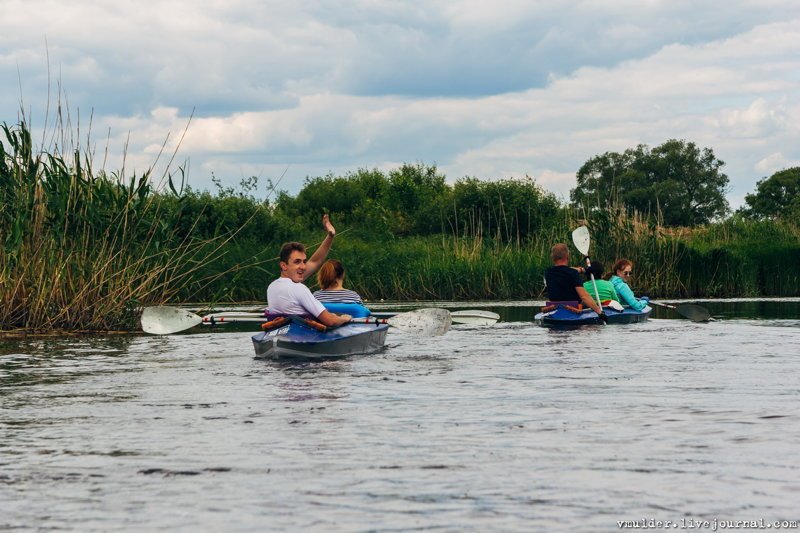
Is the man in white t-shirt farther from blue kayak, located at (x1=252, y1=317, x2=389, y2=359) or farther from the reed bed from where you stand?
the reed bed

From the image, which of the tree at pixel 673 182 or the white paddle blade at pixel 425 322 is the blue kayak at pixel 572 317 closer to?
the white paddle blade at pixel 425 322

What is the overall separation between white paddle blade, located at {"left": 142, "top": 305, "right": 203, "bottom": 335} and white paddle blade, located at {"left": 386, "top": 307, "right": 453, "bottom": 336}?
2.90 m

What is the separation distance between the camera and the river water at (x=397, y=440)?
5.24m

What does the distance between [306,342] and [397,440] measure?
5174 mm

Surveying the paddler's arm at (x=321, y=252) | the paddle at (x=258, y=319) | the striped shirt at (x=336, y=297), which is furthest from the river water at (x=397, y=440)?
the paddler's arm at (x=321, y=252)

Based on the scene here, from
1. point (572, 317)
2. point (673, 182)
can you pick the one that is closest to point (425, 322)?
point (572, 317)

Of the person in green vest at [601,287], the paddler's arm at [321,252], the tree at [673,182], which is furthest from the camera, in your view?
the tree at [673,182]

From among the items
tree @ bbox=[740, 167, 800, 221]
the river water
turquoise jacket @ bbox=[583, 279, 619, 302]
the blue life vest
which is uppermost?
tree @ bbox=[740, 167, 800, 221]

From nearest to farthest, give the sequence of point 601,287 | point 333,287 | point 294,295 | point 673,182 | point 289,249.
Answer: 1. point 294,295
2. point 289,249
3. point 333,287
4. point 601,287
5. point 673,182

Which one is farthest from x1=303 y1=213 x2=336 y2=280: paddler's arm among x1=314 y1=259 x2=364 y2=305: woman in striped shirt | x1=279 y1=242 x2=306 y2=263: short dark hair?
x1=279 y1=242 x2=306 y2=263: short dark hair

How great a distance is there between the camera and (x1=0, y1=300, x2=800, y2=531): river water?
17.2ft

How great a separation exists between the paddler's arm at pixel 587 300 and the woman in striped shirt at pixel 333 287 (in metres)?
4.87

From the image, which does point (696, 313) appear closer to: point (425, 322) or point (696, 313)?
point (696, 313)

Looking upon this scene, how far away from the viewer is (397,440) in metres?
7.17
